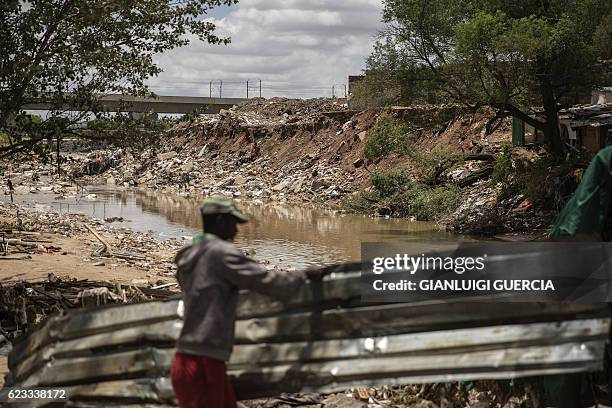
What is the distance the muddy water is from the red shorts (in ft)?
47.4

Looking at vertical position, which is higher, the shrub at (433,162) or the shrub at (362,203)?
the shrub at (433,162)

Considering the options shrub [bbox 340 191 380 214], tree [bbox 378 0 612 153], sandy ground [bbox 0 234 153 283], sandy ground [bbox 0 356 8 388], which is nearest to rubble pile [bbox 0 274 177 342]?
sandy ground [bbox 0 356 8 388]

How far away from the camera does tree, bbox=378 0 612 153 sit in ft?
74.3

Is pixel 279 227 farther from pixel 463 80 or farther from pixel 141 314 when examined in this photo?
pixel 141 314

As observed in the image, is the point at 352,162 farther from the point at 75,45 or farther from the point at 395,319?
the point at 395,319

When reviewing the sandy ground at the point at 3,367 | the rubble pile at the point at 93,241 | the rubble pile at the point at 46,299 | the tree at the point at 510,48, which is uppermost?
the tree at the point at 510,48

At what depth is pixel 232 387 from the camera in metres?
4.21

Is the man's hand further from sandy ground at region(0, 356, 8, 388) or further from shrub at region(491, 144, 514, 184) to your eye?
shrub at region(491, 144, 514, 184)

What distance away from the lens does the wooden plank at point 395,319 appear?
394cm

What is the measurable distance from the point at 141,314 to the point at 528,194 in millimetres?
21134

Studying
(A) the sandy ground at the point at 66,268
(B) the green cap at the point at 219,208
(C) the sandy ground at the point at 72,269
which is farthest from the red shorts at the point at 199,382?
(A) the sandy ground at the point at 66,268

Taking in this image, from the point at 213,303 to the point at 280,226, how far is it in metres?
24.3

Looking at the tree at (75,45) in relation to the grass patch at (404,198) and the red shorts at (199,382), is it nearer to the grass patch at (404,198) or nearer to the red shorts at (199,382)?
the red shorts at (199,382)

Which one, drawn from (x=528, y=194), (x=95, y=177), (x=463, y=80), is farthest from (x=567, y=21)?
(x=95, y=177)
